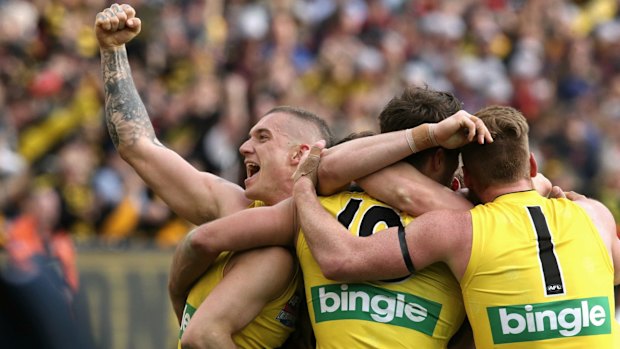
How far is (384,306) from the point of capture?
4453 mm

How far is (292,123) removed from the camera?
5180mm

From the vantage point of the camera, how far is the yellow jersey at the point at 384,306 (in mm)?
4441

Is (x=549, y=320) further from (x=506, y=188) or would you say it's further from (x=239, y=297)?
(x=239, y=297)

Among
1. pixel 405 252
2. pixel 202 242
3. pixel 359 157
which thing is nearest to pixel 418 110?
pixel 359 157

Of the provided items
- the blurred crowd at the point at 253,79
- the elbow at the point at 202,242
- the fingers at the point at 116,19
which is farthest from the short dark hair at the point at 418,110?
the blurred crowd at the point at 253,79

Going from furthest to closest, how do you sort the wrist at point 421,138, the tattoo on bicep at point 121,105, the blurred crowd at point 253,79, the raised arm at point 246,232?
the blurred crowd at point 253,79 → the tattoo on bicep at point 121,105 → the raised arm at point 246,232 → the wrist at point 421,138

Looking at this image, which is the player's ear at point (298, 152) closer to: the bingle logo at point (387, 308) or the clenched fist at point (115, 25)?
the bingle logo at point (387, 308)

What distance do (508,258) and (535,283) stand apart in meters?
0.14

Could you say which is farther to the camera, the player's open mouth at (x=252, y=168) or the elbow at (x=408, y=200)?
the player's open mouth at (x=252, y=168)

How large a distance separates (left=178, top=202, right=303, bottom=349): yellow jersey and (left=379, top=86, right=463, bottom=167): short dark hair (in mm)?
759

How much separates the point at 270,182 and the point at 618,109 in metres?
11.7

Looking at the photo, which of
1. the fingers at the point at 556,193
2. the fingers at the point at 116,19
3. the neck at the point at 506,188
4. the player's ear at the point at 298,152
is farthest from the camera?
the fingers at the point at 116,19

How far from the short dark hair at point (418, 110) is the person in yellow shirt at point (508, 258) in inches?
8.6

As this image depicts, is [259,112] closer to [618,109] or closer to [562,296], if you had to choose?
[618,109]
